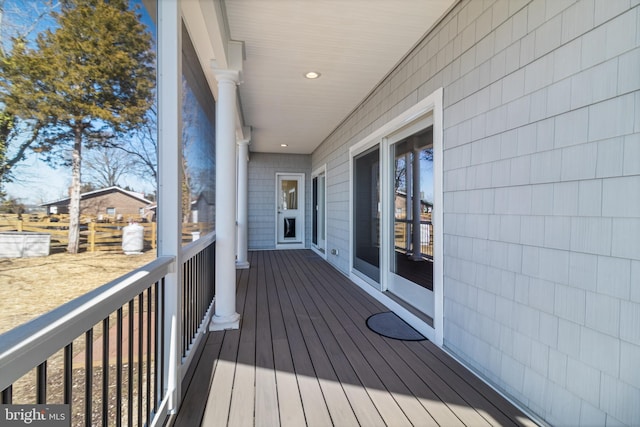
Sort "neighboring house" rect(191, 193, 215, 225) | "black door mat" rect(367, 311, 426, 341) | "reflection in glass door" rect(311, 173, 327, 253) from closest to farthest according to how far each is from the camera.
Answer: "black door mat" rect(367, 311, 426, 341)
"neighboring house" rect(191, 193, 215, 225)
"reflection in glass door" rect(311, 173, 327, 253)

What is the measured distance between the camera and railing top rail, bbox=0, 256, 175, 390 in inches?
24.1

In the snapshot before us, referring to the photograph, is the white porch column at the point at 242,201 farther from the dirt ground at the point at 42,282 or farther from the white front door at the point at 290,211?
the dirt ground at the point at 42,282

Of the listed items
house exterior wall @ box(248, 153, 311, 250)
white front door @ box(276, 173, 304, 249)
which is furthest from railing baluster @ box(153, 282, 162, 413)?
white front door @ box(276, 173, 304, 249)

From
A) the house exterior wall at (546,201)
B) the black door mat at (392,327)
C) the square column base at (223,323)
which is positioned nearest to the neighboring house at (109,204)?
the square column base at (223,323)

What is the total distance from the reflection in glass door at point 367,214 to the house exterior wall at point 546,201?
1.54 meters

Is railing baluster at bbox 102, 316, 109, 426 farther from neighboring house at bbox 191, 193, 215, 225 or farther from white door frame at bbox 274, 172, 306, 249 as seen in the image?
white door frame at bbox 274, 172, 306, 249

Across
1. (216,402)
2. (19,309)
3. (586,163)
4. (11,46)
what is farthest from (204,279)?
(586,163)

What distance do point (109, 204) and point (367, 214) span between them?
330cm

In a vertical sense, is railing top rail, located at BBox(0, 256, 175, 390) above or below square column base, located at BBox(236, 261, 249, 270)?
above

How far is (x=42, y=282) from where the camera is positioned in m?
0.76

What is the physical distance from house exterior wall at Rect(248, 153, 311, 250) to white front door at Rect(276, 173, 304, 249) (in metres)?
0.16

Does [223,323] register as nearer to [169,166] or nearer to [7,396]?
[169,166]

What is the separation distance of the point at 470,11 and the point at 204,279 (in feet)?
9.92

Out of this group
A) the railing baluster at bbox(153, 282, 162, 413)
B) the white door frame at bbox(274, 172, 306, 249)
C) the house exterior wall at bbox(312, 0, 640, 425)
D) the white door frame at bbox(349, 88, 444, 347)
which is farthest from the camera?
the white door frame at bbox(274, 172, 306, 249)
